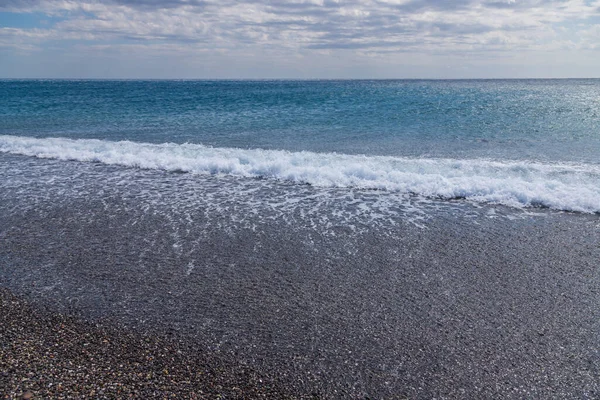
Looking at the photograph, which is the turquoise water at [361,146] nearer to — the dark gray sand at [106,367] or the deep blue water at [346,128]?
the deep blue water at [346,128]

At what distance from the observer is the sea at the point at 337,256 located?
531 cm

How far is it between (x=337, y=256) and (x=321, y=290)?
139cm

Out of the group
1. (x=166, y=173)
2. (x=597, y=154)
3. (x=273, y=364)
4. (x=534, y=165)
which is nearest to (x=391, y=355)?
(x=273, y=364)

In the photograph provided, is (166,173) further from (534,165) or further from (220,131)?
(534,165)

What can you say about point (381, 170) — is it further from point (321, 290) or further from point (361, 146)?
point (321, 290)

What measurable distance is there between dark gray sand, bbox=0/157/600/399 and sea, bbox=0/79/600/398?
0.03m

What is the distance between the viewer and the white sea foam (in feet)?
38.0

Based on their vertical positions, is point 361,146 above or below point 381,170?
above

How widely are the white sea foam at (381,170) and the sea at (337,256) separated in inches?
3.1

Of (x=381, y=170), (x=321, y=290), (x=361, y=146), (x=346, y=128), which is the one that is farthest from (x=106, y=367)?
(x=346, y=128)

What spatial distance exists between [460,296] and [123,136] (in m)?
20.1

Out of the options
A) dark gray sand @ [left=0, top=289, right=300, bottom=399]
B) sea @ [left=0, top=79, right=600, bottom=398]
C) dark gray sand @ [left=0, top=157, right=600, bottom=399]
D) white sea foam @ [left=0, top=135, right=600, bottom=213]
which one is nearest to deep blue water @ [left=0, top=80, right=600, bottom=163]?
sea @ [left=0, top=79, right=600, bottom=398]

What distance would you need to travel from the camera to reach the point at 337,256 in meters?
8.23

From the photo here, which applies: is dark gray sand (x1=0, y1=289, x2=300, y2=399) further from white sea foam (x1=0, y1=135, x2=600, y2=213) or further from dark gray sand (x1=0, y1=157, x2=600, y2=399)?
white sea foam (x1=0, y1=135, x2=600, y2=213)
